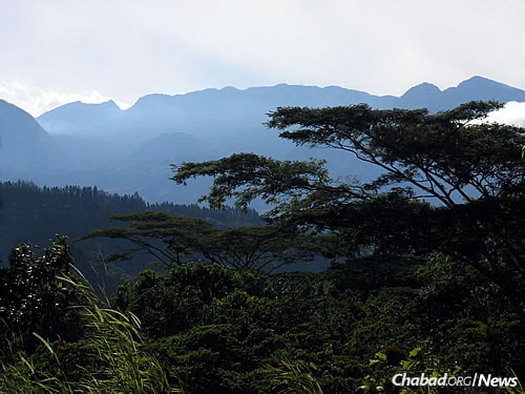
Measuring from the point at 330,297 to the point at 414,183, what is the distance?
11.5ft

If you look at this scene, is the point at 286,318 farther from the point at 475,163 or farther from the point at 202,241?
the point at 202,241

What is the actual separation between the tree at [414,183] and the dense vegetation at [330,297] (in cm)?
3

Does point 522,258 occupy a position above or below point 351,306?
Result: above

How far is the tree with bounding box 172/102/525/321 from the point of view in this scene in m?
8.52

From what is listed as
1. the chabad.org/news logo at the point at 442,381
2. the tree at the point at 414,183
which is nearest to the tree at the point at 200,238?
the tree at the point at 414,183

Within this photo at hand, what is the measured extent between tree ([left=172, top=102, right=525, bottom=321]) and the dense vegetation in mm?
29

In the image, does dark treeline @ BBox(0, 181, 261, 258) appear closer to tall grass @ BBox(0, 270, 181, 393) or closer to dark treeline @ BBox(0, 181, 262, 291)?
dark treeline @ BBox(0, 181, 262, 291)

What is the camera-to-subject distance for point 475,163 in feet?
31.4

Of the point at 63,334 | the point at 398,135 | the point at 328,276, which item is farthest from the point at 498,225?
the point at 63,334

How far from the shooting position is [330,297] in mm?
7930

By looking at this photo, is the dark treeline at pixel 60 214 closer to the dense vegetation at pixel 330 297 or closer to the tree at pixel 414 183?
the tree at pixel 414 183

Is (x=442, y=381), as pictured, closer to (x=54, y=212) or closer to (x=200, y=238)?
(x=200, y=238)

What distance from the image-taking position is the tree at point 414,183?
8.52m

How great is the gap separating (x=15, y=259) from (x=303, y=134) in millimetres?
5923
